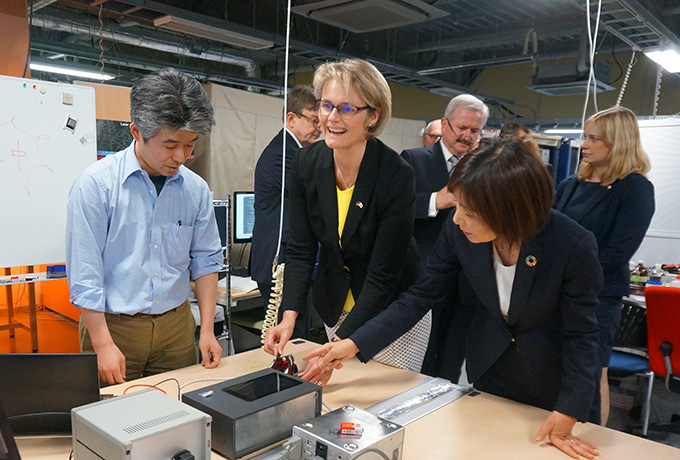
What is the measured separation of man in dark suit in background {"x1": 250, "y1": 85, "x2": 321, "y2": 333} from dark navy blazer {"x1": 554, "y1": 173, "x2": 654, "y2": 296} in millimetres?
1458

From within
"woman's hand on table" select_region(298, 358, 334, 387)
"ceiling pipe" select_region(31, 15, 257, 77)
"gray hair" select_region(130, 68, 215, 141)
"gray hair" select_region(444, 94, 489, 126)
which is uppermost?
"ceiling pipe" select_region(31, 15, 257, 77)

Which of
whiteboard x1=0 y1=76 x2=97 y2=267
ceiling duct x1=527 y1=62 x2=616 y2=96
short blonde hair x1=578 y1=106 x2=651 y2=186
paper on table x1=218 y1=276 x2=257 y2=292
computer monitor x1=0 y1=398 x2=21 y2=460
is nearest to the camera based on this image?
computer monitor x1=0 y1=398 x2=21 y2=460

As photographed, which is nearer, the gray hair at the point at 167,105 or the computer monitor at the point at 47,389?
the computer monitor at the point at 47,389

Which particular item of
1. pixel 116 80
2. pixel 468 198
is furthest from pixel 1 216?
pixel 116 80

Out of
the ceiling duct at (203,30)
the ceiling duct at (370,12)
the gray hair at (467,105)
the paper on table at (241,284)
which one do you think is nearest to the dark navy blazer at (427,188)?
the gray hair at (467,105)

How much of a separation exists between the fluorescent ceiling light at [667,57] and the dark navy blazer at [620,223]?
112 inches

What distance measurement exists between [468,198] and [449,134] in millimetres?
1189

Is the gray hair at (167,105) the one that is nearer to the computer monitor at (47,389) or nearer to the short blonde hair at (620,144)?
the computer monitor at (47,389)

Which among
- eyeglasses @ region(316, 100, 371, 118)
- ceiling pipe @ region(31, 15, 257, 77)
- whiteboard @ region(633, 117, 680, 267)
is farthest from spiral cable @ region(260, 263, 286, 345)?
ceiling pipe @ region(31, 15, 257, 77)

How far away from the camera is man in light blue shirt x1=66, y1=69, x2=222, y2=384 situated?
4.84ft

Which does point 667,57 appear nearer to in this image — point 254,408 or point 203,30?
point 203,30

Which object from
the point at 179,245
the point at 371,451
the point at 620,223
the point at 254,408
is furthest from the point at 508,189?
the point at 620,223

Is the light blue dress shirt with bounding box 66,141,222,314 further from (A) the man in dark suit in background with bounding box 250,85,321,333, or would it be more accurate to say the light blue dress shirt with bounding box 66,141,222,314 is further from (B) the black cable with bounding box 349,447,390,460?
(B) the black cable with bounding box 349,447,390,460

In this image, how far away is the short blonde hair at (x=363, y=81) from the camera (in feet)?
5.26
